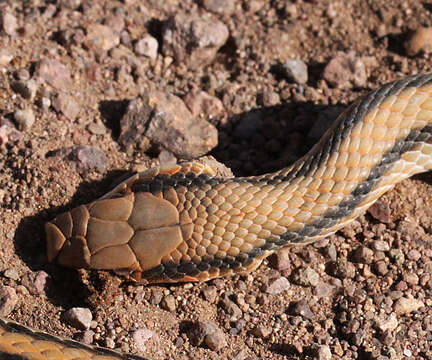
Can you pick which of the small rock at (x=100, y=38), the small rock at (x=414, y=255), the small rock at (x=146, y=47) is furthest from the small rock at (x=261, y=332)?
the small rock at (x=100, y=38)

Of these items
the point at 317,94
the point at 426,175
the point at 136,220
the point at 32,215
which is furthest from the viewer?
the point at 317,94

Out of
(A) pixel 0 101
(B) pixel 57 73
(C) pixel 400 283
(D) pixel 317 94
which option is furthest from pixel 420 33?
(A) pixel 0 101

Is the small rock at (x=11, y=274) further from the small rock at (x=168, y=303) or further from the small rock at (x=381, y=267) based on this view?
the small rock at (x=381, y=267)

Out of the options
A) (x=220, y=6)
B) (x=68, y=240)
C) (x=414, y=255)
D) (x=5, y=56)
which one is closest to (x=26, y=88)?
(x=5, y=56)

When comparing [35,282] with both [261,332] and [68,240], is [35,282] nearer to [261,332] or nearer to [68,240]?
[68,240]

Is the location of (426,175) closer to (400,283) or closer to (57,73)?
(400,283)
